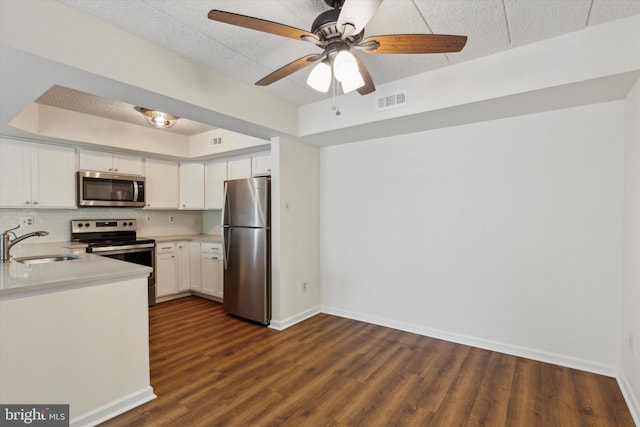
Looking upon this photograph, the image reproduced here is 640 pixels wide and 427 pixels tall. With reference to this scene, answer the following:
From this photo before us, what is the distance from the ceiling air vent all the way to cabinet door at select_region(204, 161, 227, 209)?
267 cm

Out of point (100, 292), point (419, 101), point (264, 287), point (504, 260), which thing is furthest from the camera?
point (264, 287)

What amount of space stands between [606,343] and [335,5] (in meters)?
3.16

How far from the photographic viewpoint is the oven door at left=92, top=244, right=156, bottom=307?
12.2 ft

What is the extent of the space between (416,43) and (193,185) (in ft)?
13.7

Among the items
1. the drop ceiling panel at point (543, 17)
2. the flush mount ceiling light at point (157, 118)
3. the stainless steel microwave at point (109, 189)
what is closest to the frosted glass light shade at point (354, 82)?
the drop ceiling panel at point (543, 17)

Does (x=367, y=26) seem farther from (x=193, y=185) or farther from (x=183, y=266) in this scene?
(x=183, y=266)

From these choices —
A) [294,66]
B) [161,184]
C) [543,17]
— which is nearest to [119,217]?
[161,184]

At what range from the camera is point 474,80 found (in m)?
2.41

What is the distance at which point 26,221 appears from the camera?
143 inches

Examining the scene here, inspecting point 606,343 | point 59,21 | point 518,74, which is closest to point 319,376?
point 606,343

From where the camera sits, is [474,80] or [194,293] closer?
[474,80]

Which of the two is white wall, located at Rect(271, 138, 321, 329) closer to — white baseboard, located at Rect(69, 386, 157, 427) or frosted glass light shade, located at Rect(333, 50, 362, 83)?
white baseboard, located at Rect(69, 386, 157, 427)

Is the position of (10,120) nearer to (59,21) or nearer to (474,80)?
(59,21)

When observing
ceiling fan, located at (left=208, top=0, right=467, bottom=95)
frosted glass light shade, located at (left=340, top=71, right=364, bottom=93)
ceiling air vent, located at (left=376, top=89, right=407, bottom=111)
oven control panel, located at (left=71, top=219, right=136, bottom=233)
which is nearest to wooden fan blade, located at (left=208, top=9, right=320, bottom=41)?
ceiling fan, located at (left=208, top=0, right=467, bottom=95)
